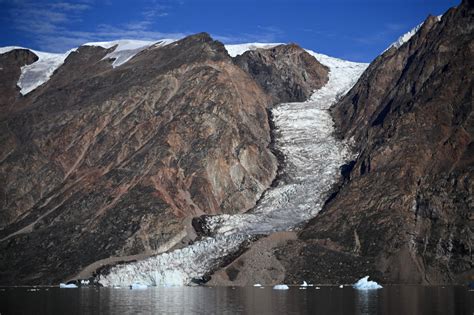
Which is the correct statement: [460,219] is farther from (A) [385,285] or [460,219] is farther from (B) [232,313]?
(B) [232,313]

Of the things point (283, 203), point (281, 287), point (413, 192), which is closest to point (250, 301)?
point (281, 287)

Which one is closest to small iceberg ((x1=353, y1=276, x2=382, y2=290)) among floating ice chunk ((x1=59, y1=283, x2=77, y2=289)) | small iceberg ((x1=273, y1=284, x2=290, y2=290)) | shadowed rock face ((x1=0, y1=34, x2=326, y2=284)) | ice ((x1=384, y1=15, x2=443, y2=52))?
Result: small iceberg ((x1=273, y1=284, x2=290, y2=290))

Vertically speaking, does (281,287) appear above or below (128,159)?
below

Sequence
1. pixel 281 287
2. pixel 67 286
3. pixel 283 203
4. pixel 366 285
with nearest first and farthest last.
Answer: pixel 366 285 < pixel 281 287 < pixel 67 286 < pixel 283 203

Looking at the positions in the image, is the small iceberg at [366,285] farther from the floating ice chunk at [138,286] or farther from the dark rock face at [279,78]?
the dark rock face at [279,78]

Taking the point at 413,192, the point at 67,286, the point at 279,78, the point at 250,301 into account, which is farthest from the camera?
the point at 279,78

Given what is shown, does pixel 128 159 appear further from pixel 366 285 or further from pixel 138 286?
pixel 366 285

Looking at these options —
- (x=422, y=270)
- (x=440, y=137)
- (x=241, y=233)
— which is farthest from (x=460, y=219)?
(x=241, y=233)

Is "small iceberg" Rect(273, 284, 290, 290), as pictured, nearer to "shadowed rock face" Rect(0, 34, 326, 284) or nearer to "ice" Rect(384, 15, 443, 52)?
"shadowed rock face" Rect(0, 34, 326, 284)
